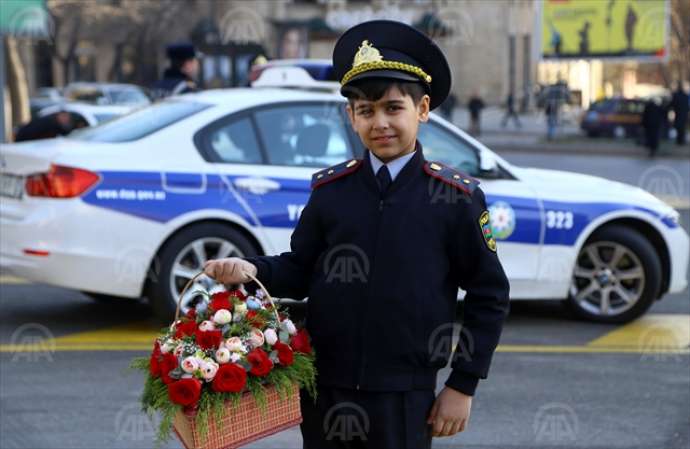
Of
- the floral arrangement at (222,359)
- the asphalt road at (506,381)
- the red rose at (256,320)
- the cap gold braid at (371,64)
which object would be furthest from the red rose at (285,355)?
the asphalt road at (506,381)

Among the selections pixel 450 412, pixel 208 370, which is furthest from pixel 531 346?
pixel 208 370

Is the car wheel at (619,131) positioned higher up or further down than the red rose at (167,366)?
further down

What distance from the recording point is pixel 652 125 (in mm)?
28797

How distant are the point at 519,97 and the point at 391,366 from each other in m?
53.7

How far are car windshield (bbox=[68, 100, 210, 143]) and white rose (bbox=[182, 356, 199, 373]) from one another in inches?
185

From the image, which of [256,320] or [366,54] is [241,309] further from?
[366,54]

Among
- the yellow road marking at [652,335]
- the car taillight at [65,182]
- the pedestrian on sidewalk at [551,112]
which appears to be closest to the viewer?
the car taillight at [65,182]

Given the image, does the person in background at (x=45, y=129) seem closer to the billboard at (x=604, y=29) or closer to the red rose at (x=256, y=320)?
the red rose at (x=256, y=320)

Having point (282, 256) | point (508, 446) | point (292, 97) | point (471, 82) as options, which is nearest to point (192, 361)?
point (282, 256)

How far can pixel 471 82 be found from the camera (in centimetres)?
5475

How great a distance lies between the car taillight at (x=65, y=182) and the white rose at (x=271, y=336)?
4.25 m

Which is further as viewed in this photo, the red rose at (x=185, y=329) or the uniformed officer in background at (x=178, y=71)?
the uniformed officer in background at (x=178, y=71)

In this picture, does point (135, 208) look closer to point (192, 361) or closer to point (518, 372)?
point (518, 372)

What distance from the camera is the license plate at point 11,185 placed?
7.19 m
